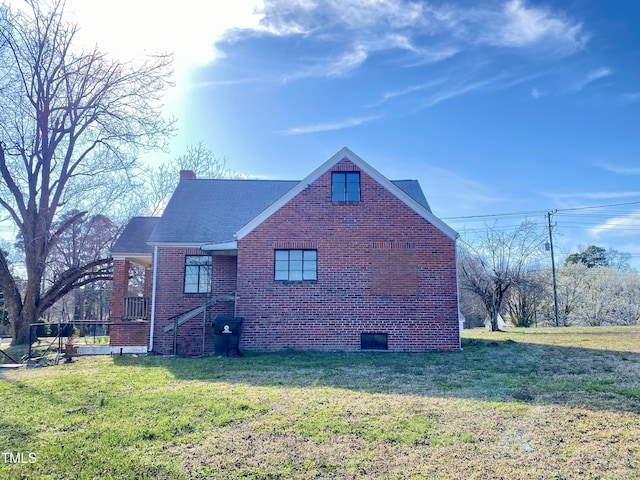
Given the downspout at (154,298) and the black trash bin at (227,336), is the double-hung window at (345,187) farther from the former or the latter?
the downspout at (154,298)

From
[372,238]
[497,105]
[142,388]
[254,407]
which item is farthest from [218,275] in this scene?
[497,105]

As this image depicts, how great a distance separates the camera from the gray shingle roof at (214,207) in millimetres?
14188

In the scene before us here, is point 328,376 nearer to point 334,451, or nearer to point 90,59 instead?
point 334,451

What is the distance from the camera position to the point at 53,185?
19594 millimetres

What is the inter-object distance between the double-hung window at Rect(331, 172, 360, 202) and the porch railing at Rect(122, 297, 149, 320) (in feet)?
24.4

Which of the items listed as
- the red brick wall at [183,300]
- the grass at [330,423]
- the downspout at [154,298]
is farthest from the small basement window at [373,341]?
the downspout at [154,298]

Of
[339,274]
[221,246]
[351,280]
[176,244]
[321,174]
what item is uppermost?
[321,174]

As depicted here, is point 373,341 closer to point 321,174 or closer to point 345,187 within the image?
point 345,187

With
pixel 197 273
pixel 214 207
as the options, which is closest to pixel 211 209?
pixel 214 207

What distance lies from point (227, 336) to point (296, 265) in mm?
2754

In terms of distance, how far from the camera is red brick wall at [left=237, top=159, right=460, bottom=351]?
39.3 feet

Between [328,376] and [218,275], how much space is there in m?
6.79

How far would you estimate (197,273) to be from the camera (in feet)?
→ 45.6

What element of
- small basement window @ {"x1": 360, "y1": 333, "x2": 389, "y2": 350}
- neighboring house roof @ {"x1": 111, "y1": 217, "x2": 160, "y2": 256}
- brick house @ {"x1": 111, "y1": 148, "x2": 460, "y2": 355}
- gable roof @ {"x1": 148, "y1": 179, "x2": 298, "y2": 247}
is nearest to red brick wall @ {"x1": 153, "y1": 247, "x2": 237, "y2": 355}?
brick house @ {"x1": 111, "y1": 148, "x2": 460, "y2": 355}
